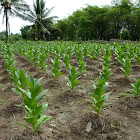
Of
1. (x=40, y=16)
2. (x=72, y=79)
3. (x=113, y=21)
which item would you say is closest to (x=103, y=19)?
(x=113, y=21)

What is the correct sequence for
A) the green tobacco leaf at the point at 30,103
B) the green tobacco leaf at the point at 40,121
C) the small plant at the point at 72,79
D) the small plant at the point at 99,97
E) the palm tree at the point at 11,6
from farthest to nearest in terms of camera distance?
the palm tree at the point at 11,6 → the small plant at the point at 72,79 → the small plant at the point at 99,97 → the green tobacco leaf at the point at 40,121 → the green tobacco leaf at the point at 30,103

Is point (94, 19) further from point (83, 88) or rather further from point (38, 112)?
point (38, 112)

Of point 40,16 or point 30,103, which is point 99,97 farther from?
point 40,16

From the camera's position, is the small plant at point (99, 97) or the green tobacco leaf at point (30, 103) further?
the small plant at point (99, 97)

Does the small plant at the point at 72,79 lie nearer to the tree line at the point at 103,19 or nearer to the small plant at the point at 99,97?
the small plant at the point at 99,97

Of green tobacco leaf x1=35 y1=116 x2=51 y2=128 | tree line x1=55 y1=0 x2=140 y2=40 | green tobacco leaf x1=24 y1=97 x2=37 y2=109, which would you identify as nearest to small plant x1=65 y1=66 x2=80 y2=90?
green tobacco leaf x1=35 y1=116 x2=51 y2=128

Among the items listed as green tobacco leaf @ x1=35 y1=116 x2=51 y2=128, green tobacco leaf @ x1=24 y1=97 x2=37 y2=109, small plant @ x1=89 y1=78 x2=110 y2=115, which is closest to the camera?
green tobacco leaf @ x1=24 y1=97 x2=37 y2=109

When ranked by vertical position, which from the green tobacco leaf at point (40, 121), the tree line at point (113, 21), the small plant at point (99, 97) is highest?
the tree line at point (113, 21)

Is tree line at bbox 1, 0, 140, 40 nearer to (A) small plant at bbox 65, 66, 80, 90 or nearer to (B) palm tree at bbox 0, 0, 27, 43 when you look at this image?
(B) palm tree at bbox 0, 0, 27, 43

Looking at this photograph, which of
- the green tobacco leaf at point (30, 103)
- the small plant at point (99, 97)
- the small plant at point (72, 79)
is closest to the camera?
the green tobacco leaf at point (30, 103)

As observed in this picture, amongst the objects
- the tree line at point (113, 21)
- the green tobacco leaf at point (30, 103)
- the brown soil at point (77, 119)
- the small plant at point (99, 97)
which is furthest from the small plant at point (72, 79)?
the tree line at point (113, 21)

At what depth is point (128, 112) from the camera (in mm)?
2838


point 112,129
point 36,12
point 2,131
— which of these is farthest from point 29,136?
point 36,12

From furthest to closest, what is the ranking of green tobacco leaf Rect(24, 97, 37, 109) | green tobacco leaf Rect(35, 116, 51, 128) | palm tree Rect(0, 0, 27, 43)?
1. palm tree Rect(0, 0, 27, 43)
2. green tobacco leaf Rect(35, 116, 51, 128)
3. green tobacco leaf Rect(24, 97, 37, 109)
